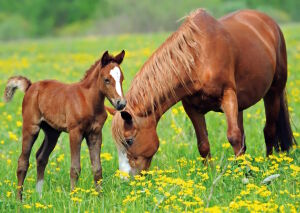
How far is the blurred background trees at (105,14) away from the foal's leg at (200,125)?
135ft

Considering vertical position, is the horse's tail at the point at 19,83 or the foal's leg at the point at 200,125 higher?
the horse's tail at the point at 19,83

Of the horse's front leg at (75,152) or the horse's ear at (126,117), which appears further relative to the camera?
the horse's ear at (126,117)

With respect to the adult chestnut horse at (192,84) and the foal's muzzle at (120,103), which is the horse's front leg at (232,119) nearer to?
the adult chestnut horse at (192,84)

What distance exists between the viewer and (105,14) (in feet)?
202

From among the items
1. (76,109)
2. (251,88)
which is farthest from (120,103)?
(251,88)

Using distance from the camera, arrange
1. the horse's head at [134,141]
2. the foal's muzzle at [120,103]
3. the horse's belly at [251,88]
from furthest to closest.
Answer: the horse's belly at [251,88]
the horse's head at [134,141]
the foal's muzzle at [120,103]

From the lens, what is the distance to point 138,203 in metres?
4.93

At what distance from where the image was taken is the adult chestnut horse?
5848mm

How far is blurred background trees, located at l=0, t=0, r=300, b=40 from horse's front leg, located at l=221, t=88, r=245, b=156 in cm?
4168

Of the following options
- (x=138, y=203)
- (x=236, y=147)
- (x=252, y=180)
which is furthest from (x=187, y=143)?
(x=138, y=203)

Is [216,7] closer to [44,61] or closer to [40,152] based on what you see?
[44,61]

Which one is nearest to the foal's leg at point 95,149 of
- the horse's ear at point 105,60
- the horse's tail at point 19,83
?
the horse's ear at point 105,60

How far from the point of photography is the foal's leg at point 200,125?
643cm

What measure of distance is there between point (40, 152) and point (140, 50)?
1535 cm
